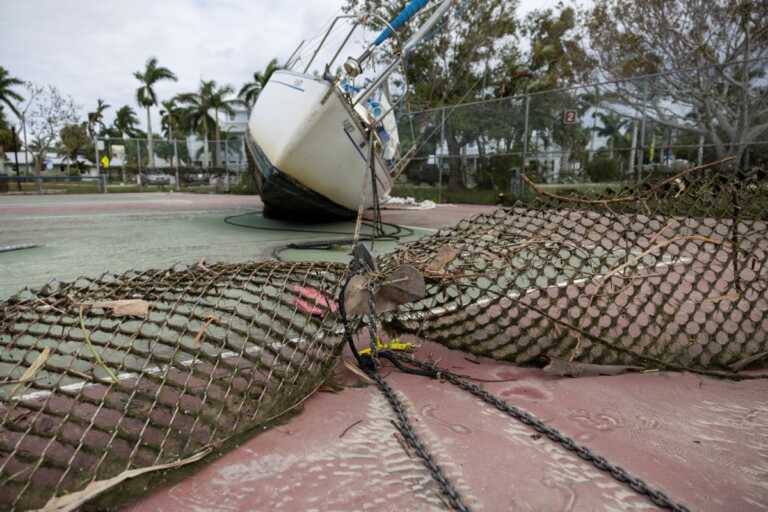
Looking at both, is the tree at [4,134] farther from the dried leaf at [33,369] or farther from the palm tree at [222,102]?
the dried leaf at [33,369]

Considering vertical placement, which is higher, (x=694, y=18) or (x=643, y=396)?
(x=694, y=18)

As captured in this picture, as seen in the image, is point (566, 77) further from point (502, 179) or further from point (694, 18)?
point (502, 179)

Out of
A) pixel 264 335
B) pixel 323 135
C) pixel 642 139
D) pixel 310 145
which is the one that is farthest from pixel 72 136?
pixel 264 335

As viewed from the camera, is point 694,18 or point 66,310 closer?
point 66,310

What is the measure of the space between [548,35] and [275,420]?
26809mm

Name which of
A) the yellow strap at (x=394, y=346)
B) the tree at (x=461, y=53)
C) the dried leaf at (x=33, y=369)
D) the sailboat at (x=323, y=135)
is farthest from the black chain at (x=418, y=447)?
the tree at (x=461, y=53)

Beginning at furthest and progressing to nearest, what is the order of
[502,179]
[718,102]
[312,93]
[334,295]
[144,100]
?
[144,100] < [502,179] < [718,102] < [312,93] < [334,295]

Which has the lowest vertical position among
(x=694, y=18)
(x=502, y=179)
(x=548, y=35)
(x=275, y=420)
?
(x=275, y=420)

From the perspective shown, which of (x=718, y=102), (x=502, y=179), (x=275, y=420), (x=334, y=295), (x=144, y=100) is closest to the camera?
(x=275, y=420)

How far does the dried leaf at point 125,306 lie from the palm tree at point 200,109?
175 feet

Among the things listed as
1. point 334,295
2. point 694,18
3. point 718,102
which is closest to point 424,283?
point 334,295

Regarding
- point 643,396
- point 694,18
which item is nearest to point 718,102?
point 694,18

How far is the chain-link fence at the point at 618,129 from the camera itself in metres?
10.6

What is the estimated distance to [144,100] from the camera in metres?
50.5
